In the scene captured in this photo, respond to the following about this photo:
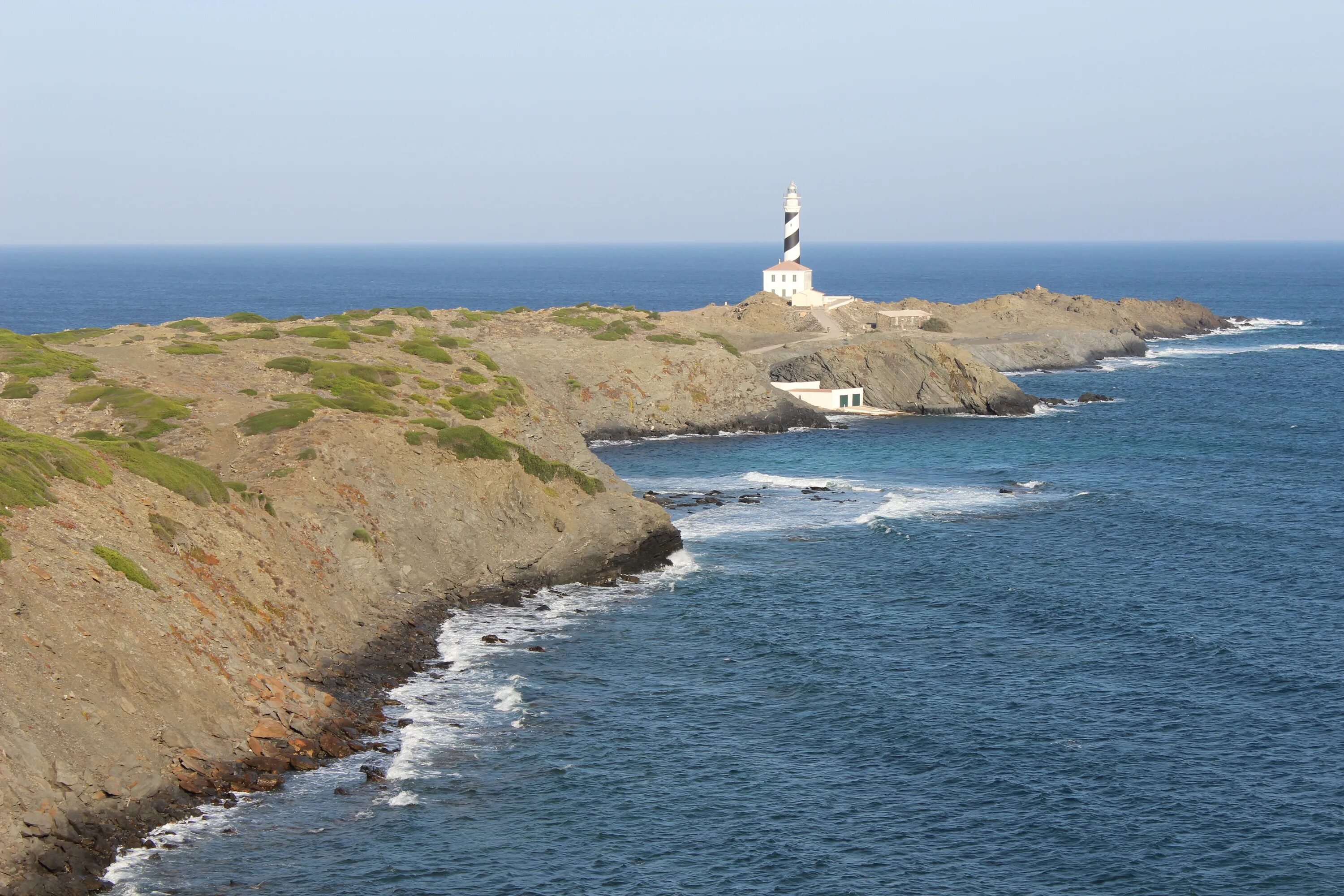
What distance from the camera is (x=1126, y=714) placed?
42438 millimetres

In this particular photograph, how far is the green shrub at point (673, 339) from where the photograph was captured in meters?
116

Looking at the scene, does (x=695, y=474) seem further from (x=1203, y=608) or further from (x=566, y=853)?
(x=566, y=853)

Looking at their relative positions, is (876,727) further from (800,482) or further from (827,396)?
(827,396)

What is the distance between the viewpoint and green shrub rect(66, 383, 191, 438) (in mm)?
60688

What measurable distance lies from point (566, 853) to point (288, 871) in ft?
23.1

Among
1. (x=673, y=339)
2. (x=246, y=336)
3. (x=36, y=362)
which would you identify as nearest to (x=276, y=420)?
(x=36, y=362)

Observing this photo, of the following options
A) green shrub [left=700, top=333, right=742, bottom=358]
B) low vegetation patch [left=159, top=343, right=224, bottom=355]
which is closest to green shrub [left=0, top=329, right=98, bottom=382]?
low vegetation patch [left=159, top=343, right=224, bottom=355]

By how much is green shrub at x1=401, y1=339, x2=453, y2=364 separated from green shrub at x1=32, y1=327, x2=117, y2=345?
21.4m

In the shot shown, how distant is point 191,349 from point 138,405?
16195 millimetres

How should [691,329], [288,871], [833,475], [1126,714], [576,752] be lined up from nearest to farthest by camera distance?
[288,871], [576,752], [1126,714], [833,475], [691,329]

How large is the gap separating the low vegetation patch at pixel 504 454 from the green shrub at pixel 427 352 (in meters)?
22.3

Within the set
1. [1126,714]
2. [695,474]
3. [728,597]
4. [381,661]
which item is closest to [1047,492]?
[695,474]

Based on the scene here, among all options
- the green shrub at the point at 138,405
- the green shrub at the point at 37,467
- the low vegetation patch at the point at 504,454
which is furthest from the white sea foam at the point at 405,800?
the green shrub at the point at 138,405

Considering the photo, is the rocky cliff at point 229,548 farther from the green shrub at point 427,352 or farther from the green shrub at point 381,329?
the green shrub at point 381,329
